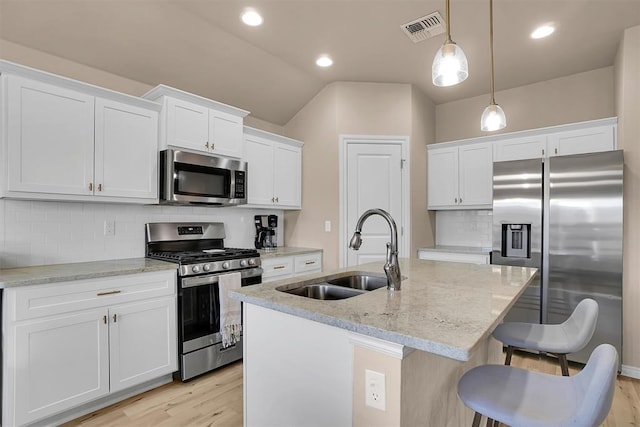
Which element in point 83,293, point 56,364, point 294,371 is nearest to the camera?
point 294,371

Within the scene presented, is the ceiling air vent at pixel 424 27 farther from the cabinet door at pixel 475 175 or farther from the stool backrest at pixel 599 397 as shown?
the stool backrest at pixel 599 397

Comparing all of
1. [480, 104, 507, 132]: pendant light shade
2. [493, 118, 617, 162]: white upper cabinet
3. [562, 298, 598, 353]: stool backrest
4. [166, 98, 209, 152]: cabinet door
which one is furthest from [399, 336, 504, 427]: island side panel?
[493, 118, 617, 162]: white upper cabinet

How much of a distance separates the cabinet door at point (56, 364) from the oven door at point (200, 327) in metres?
0.51

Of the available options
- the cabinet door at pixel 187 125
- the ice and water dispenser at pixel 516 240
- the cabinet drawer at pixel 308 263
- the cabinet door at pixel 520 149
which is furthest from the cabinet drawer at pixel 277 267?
the cabinet door at pixel 520 149

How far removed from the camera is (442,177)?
4.07m

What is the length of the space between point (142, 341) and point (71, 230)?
1.00 meters

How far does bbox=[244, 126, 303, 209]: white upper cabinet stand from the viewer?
141 inches

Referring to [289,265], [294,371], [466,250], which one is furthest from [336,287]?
[466,250]

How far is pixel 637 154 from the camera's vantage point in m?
2.79

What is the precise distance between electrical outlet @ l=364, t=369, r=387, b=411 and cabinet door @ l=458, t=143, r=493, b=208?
10.4 ft

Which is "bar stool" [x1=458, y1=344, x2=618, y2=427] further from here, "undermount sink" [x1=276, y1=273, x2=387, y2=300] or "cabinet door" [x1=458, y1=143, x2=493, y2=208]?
"cabinet door" [x1=458, y1=143, x2=493, y2=208]

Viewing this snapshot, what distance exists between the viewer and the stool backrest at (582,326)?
5.28ft

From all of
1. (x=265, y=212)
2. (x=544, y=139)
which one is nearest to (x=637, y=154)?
(x=544, y=139)

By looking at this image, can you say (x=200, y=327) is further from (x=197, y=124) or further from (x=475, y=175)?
(x=475, y=175)
